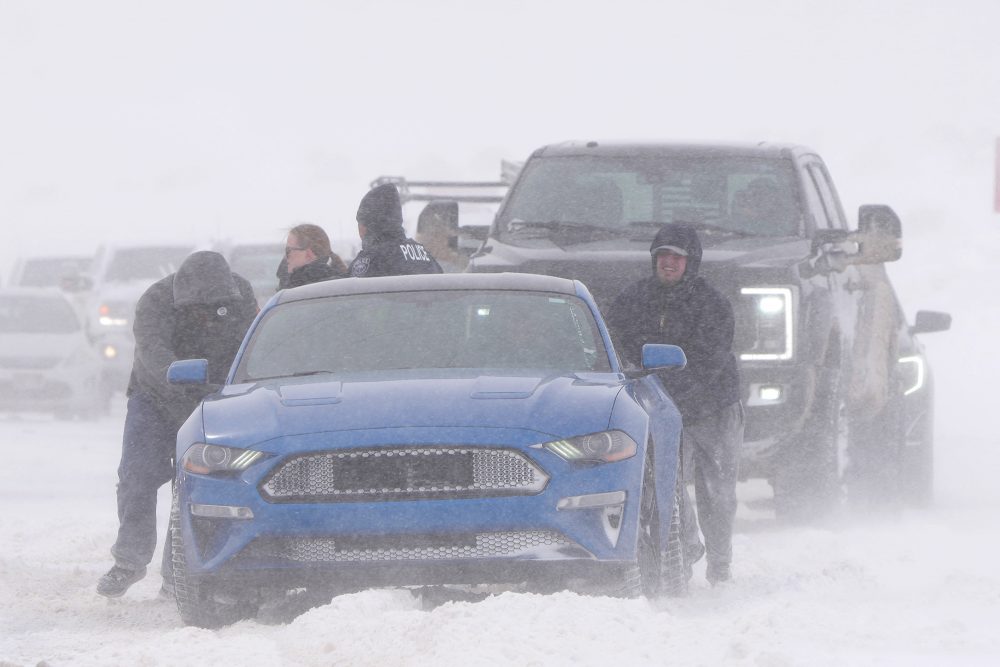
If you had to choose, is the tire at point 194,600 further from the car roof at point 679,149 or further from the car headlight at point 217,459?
the car roof at point 679,149

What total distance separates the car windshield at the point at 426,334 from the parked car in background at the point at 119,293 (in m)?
16.0

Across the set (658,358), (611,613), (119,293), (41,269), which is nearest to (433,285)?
(658,358)

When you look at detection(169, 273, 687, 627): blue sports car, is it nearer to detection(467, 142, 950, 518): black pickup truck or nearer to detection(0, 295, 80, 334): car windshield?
detection(467, 142, 950, 518): black pickup truck

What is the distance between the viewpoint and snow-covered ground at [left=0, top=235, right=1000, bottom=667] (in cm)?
647

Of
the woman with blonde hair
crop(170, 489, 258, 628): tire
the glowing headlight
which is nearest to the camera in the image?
crop(170, 489, 258, 628): tire

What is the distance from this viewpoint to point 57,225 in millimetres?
75438

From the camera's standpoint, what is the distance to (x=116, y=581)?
9062 millimetres

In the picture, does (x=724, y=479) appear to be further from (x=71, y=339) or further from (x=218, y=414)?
(x=71, y=339)

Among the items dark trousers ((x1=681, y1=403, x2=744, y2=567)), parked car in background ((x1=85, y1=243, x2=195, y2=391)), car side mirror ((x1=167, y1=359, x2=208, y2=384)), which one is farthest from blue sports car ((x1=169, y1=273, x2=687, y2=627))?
parked car in background ((x1=85, y1=243, x2=195, y2=391))

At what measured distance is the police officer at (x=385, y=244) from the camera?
10078mm

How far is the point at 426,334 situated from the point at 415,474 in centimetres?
128

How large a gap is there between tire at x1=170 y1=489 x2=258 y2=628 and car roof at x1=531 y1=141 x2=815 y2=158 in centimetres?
539

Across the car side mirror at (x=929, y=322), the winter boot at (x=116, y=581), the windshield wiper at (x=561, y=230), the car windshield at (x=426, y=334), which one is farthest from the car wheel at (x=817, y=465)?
the winter boot at (x=116, y=581)

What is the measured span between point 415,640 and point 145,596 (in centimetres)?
326
